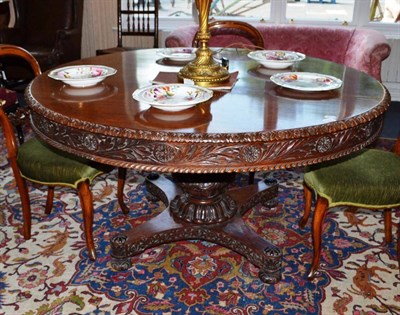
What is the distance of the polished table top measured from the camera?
140 centimetres

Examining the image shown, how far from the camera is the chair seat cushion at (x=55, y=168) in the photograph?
201cm

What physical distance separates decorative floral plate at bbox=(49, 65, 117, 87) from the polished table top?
0.12 feet

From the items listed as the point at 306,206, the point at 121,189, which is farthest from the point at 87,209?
the point at 306,206

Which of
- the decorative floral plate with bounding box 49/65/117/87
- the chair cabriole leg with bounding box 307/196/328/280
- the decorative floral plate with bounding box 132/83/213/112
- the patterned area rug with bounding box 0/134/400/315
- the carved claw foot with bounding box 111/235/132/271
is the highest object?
the decorative floral plate with bounding box 49/65/117/87

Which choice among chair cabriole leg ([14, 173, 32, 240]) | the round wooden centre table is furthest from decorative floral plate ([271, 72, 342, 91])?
chair cabriole leg ([14, 173, 32, 240])

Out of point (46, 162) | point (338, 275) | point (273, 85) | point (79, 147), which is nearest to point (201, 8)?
point (273, 85)

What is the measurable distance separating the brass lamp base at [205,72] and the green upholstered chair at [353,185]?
1.88 feet

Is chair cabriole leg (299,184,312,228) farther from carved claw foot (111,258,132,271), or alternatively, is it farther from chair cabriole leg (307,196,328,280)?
carved claw foot (111,258,132,271)

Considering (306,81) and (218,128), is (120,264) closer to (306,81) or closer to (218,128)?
(218,128)

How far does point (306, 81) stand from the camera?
73.5 inches

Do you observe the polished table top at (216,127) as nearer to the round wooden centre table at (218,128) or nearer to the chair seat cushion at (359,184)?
the round wooden centre table at (218,128)

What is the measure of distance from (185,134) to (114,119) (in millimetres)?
264

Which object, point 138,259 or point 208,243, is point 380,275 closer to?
point 208,243

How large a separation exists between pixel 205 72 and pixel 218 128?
51 cm
